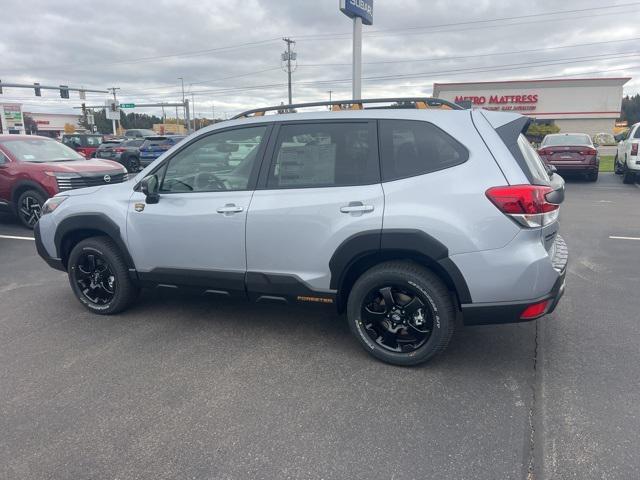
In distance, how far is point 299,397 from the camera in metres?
3.15

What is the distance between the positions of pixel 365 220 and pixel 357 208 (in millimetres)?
104

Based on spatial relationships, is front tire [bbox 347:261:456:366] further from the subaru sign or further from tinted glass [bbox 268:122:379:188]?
the subaru sign

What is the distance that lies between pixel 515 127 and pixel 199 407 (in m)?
2.82

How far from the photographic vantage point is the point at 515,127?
341cm

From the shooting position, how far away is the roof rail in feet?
11.9

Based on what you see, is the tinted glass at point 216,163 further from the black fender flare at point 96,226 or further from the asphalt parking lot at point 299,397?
the asphalt parking lot at point 299,397

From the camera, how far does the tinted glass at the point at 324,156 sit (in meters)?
3.48

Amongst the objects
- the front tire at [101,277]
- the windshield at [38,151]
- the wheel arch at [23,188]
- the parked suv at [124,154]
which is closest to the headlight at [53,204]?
the front tire at [101,277]

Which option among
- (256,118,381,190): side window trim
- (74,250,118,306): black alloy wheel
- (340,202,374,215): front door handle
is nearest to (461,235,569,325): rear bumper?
(340,202,374,215): front door handle

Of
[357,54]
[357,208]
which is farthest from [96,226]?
[357,54]

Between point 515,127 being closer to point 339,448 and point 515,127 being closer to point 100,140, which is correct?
point 339,448

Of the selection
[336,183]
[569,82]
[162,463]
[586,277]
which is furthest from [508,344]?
[569,82]

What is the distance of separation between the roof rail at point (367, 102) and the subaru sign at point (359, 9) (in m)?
9.94

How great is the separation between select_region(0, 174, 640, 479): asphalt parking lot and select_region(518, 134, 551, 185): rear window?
52.5 inches
